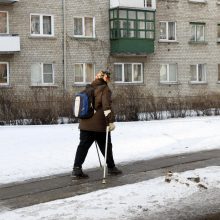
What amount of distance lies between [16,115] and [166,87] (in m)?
16.1

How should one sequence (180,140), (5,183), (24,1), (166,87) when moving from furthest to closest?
1. (166,87)
2. (24,1)
3. (180,140)
4. (5,183)

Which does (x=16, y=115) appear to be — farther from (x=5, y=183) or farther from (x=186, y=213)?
(x=186, y=213)

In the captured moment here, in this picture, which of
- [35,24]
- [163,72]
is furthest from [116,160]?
[163,72]

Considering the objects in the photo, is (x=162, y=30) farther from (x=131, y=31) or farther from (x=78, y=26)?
(x=78, y=26)

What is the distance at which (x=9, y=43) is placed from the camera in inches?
1024

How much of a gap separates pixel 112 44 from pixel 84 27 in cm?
183

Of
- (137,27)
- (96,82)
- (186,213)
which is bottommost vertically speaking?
(186,213)

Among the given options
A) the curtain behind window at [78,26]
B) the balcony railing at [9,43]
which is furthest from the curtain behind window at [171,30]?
the balcony railing at [9,43]

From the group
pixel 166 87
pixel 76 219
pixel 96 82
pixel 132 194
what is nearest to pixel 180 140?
pixel 96 82

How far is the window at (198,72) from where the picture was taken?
3353 cm

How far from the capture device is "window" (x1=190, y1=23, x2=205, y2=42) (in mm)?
33438

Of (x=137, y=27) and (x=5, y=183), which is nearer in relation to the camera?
(x=5, y=183)

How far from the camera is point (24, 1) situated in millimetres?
27344

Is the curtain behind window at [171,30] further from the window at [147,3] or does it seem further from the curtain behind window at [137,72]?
the curtain behind window at [137,72]
